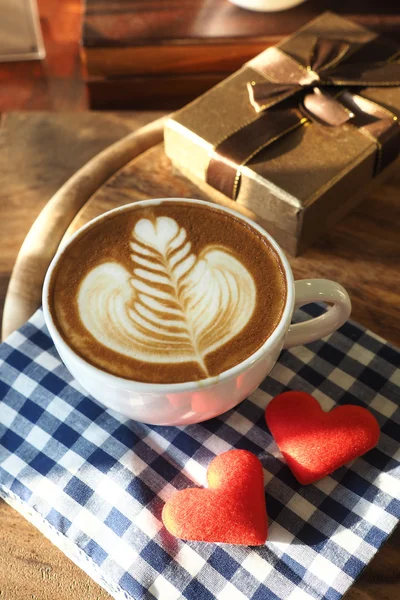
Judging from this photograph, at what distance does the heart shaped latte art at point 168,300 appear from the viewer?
657 mm

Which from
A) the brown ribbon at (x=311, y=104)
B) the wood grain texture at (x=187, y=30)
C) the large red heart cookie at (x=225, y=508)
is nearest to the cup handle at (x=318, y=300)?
the large red heart cookie at (x=225, y=508)

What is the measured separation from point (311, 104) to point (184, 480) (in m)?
0.54

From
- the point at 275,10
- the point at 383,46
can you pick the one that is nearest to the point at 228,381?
the point at 383,46

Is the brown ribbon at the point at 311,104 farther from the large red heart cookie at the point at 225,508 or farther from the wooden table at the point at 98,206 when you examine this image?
the large red heart cookie at the point at 225,508

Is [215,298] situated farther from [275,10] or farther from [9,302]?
[275,10]

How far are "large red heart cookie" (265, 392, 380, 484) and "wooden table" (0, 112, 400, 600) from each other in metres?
0.10

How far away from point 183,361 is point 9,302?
341 millimetres

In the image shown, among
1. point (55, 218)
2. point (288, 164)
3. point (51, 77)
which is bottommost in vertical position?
point (51, 77)

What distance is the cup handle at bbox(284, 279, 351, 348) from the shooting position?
0.70m

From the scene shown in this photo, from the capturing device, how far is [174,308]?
0.69m

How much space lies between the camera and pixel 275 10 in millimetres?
1360

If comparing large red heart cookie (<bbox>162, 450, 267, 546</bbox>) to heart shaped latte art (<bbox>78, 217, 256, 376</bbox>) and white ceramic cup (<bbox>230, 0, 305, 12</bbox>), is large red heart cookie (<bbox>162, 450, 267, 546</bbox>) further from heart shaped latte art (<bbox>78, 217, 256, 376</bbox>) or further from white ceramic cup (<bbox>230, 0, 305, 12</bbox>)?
white ceramic cup (<bbox>230, 0, 305, 12</bbox>)

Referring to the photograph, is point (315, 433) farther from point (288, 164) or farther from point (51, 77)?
point (51, 77)

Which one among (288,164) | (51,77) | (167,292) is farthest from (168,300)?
(51,77)
